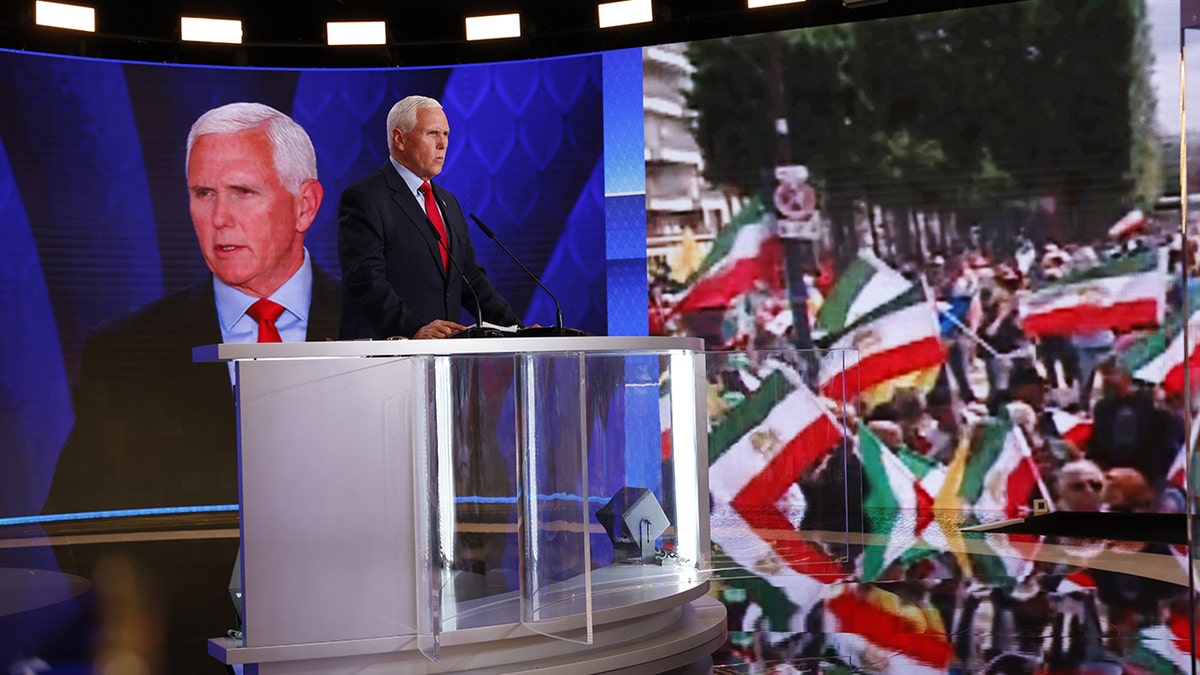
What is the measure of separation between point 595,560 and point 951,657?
1.06 meters

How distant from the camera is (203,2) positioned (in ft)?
24.1

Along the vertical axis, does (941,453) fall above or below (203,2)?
below

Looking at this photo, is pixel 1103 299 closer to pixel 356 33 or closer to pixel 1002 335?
pixel 1002 335

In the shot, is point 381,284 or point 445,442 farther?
point 381,284

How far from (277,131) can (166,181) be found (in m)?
0.77

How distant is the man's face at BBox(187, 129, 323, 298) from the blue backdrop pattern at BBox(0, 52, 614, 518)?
11 centimetres

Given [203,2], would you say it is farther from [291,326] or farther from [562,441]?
[562,441]

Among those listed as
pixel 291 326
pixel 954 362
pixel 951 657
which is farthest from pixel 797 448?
pixel 291 326

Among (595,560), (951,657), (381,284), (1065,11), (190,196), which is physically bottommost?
(951,657)

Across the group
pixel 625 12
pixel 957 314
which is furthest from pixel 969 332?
pixel 625 12

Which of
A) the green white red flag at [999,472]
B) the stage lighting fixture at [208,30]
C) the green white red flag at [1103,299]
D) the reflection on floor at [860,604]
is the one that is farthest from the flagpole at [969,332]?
the stage lighting fixture at [208,30]

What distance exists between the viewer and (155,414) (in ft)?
24.9

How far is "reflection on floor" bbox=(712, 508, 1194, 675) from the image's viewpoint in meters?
3.42

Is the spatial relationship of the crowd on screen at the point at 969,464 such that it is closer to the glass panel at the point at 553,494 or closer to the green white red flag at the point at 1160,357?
the green white red flag at the point at 1160,357
